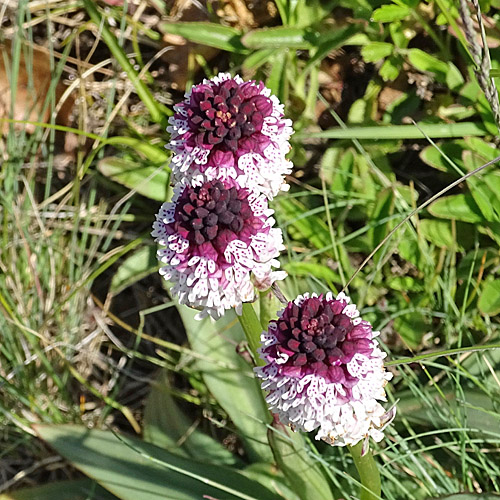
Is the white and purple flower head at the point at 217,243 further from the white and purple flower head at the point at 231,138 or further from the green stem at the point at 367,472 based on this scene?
the green stem at the point at 367,472

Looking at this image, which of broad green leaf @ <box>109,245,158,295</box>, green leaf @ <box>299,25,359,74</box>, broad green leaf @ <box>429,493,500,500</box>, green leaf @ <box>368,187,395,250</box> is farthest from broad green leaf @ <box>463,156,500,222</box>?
broad green leaf @ <box>109,245,158,295</box>

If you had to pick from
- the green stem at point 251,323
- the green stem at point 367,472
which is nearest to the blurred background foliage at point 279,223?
the green stem at point 251,323

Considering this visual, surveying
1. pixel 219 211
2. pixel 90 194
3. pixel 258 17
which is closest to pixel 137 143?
pixel 90 194

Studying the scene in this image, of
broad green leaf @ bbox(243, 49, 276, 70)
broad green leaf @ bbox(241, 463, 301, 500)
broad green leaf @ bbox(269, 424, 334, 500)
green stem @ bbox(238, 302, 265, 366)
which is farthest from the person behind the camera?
broad green leaf @ bbox(243, 49, 276, 70)

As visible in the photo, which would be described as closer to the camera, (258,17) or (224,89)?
(224,89)

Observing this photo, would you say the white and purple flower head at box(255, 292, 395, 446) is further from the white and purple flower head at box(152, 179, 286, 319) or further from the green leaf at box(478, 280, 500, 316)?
the green leaf at box(478, 280, 500, 316)

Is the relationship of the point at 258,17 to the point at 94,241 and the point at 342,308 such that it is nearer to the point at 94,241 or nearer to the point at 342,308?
the point at 94,241

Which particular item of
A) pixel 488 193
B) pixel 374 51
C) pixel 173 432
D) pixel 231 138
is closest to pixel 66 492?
pixel 173 432
